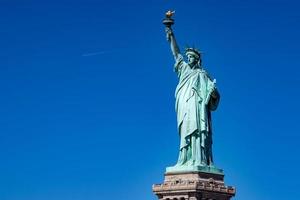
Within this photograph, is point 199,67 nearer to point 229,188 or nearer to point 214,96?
point 214,96

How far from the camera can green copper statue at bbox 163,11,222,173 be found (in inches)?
1582

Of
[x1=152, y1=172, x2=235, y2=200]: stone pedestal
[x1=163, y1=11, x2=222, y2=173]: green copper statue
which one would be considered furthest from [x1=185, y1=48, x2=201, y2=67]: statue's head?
[x1=152, y1=172, x2=235, y2=200]: stone pedestal

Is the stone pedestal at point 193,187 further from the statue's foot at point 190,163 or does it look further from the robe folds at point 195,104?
the robe folds at point 195,104

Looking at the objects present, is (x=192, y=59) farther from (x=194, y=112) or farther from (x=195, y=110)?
(x=194, y=112)

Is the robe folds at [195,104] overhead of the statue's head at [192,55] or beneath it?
beneath

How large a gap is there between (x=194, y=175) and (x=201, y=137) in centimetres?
258

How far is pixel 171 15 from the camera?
43.9m

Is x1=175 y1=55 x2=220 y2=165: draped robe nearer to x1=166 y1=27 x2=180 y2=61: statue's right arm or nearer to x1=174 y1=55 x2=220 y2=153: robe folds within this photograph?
x1=174 y1=55 x2=220 y2=153: robe folds

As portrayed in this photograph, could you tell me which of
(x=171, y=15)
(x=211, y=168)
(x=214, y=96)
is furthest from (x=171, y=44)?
(x=211, y=168)

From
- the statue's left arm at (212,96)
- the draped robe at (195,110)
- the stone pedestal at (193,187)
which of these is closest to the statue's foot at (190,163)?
the draped robe at (195,110)

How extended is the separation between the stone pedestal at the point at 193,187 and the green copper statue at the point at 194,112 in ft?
1.33

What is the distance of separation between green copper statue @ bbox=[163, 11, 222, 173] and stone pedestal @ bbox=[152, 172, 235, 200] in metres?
0.41

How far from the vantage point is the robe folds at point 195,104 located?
40625 mm

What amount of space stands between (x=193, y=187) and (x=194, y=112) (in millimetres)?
4810
